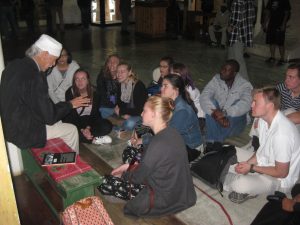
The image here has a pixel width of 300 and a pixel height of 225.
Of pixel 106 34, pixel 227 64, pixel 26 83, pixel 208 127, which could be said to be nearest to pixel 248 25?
pixel 227 64

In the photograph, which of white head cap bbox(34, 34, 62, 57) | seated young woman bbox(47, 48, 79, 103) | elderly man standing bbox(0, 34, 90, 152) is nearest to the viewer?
elderly man standing bbox(0, 34, 90, 152)

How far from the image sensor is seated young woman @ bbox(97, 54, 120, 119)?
543 cm

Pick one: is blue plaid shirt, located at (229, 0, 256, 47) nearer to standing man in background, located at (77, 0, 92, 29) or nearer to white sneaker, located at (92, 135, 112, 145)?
white sneaker, located at (92, 135, 112, 145)

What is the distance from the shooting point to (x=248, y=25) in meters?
6.80

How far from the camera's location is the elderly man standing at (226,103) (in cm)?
464

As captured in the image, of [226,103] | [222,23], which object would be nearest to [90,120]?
[226,103]

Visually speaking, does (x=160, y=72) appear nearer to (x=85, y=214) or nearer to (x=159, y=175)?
(x=159, y=175)

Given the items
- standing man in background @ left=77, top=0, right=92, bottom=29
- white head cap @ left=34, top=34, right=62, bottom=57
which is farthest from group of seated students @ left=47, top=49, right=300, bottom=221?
standing man in background @ left=77, top=0, right=92, bottom=29

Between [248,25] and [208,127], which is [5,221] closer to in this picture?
[208,127]

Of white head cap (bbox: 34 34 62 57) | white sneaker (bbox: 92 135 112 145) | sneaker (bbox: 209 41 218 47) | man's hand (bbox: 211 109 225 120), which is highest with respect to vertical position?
white head cap (bbox: 34 34 62 57)

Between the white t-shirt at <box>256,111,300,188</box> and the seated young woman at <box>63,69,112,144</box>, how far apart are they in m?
2.25

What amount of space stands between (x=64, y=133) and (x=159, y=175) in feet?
4.98

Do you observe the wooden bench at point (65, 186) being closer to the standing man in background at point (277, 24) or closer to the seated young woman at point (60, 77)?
the seated young woman at point (60, 77)

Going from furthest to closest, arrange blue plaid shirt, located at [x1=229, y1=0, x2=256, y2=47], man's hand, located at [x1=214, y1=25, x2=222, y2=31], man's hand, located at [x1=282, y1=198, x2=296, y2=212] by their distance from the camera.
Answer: man's hand, located at [x1=214, y1=25, x2=222, y2=31] < blue plaid shirt, located at [x1=229, y1=0, x2=256, y2=47] < man's hand, located at [x1=282, y1=198, x2=296, y2=212]
